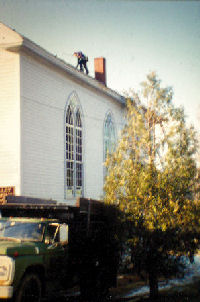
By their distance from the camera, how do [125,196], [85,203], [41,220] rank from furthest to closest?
[125,196], [85,203], [41,220]

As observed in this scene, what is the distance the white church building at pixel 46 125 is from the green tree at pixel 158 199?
2.34m

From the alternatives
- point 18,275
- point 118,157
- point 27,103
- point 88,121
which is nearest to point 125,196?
point 118,157

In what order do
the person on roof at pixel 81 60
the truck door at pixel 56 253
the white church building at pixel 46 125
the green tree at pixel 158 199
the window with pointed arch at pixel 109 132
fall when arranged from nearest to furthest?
the truck door at pixel 56 253
the green tree at pixel 158 199
the white church building at pixel 46 125
the window with pointed arch at pixel 109 132
the person on roof at pixel 81 60

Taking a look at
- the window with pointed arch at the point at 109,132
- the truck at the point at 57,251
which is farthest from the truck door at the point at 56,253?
the window with pointed arch at the point at 109,132

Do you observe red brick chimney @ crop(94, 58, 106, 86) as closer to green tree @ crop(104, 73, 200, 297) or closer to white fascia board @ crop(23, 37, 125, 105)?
white fascia board @ crop(23, 37, 125, 105)

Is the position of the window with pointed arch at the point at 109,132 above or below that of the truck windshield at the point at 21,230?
above

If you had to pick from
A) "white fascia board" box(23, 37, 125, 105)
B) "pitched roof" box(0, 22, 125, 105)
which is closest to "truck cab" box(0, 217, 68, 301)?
"pitched roof" box(0, 22, 125, 105)

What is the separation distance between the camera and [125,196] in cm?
953

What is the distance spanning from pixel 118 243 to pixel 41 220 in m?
2.13

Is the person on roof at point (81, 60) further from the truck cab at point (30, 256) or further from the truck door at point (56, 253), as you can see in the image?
the truck door at point (56, 253)

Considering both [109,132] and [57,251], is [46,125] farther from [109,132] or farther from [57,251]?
[57,251]

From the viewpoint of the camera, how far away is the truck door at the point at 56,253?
7.55 metres

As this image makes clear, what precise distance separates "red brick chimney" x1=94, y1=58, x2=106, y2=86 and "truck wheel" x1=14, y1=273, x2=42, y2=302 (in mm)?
17797

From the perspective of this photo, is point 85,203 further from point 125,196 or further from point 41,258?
point 41,258
